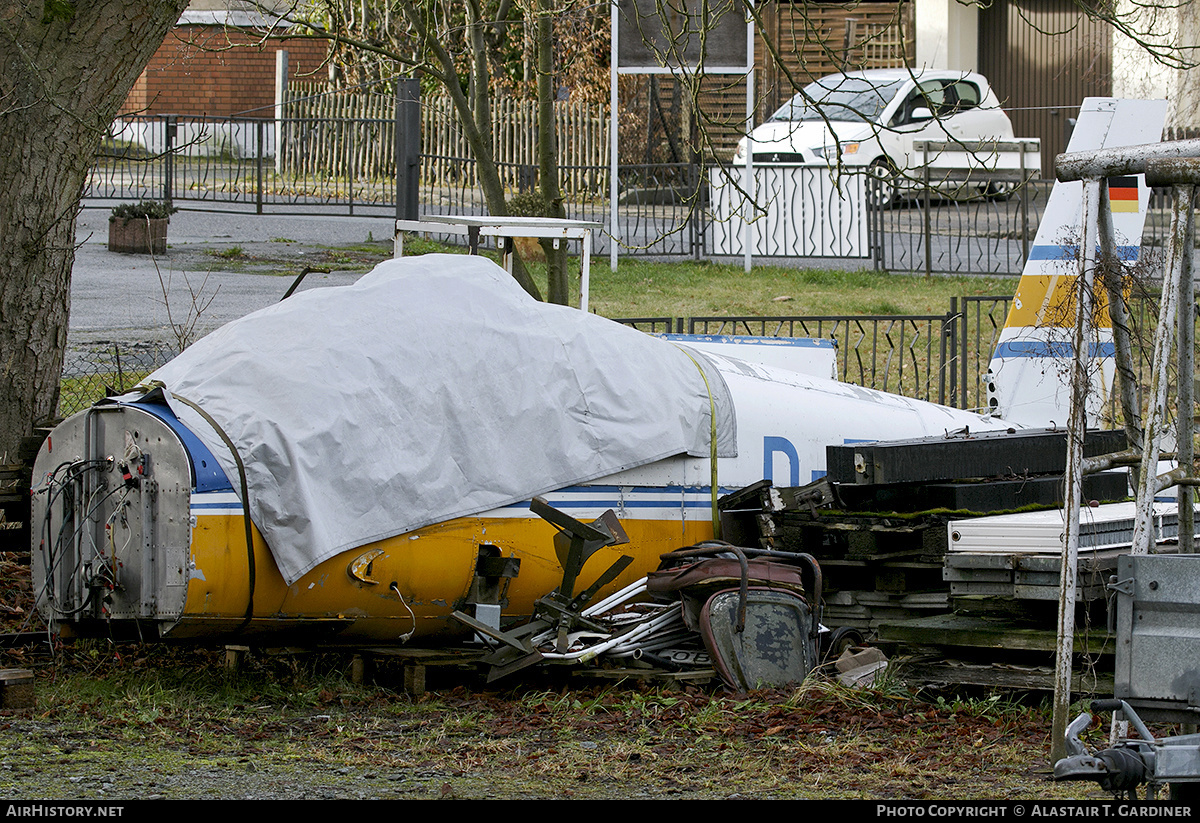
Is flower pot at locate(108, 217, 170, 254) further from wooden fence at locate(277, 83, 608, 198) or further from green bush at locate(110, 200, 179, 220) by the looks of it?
wooden fence at locate(277, 83, 608, 198)

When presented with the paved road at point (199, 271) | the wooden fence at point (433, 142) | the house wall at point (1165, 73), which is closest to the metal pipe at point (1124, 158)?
the paved road at point (199, 271)

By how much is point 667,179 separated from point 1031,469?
60.5 feet

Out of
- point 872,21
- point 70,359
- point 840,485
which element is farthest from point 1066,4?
point 840,485

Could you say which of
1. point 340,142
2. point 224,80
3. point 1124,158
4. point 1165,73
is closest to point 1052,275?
point 1124,158

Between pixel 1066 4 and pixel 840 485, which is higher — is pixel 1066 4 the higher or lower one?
the higher one

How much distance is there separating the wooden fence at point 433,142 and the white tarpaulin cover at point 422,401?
636 inches

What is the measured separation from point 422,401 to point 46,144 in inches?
137

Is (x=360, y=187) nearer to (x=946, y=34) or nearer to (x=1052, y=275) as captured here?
(x=946, y=34)

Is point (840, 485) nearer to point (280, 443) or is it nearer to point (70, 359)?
point (280, 443)

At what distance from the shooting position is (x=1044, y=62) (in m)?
31.2

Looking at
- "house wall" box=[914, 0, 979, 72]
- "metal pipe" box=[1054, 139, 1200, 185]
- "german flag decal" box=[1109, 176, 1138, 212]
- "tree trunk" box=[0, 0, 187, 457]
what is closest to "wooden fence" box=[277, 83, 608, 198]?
"house wall" box=[914, 0, 979, 72]

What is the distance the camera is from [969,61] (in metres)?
32.0

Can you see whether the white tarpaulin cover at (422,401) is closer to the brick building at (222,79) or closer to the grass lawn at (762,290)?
the grass lawn at (762,290)
